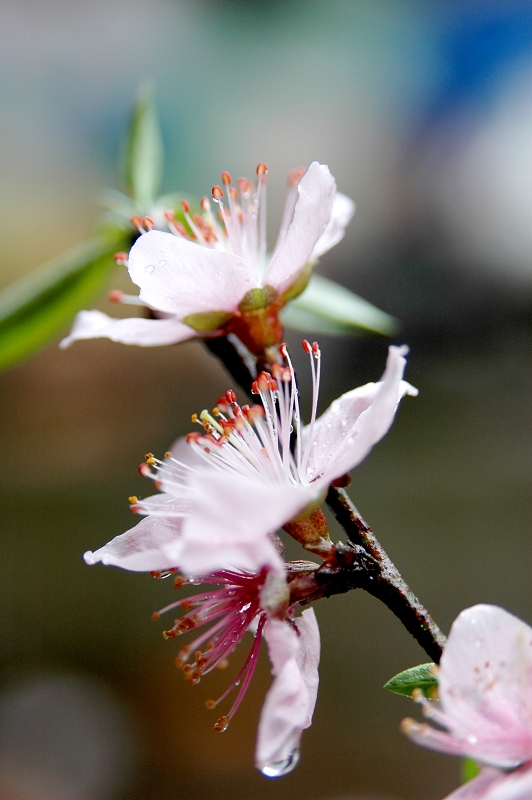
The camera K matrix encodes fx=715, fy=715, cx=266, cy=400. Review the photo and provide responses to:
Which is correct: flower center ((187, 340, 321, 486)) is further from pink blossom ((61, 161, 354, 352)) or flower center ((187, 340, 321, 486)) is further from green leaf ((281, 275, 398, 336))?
green leaf ((281, 275, 398, 336))

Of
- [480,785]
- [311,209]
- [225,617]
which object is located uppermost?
[311,209]

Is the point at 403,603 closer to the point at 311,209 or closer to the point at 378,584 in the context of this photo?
the point at 378,584

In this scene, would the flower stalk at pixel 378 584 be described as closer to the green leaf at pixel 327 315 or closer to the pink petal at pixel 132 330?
the pink petal at pixel 132 330

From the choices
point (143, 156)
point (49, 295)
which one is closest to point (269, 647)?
point (49, 295)

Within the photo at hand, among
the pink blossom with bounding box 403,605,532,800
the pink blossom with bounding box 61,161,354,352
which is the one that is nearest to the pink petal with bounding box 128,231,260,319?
the pink blossom with bounding box 61,161,354,352

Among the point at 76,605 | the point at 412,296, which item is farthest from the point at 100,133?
the point at 76,605

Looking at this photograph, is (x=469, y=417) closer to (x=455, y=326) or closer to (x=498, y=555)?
(x=455, y=326)
